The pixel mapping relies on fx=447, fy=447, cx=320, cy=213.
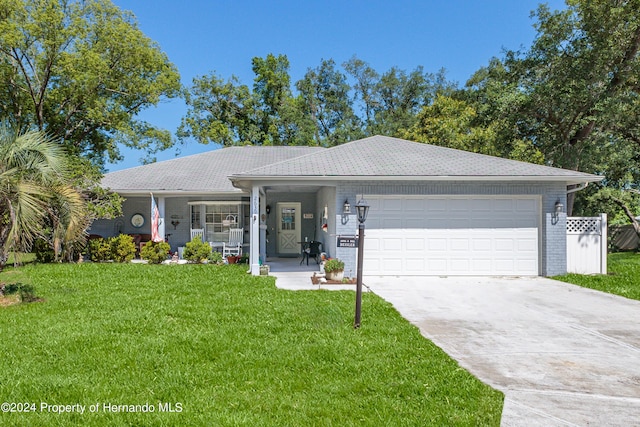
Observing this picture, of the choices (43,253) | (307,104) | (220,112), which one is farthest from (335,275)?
(307,104)

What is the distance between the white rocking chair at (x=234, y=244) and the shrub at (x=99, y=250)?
3.76m

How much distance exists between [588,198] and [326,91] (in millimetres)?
20683

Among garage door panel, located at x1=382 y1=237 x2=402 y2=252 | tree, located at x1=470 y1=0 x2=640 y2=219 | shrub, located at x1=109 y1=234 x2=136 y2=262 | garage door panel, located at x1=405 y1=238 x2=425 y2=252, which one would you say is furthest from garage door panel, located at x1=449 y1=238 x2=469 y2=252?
shrub, located at x1=109 y1=234 x2=136 y2=262

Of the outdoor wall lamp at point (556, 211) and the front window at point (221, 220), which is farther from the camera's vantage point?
the front window at point (221, 220)

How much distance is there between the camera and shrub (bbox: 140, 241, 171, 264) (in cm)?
1448

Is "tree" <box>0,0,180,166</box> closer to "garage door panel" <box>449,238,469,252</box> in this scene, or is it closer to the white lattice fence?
"garage door panel" <box>449,238,469,252</box>

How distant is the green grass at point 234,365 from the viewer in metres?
3.51

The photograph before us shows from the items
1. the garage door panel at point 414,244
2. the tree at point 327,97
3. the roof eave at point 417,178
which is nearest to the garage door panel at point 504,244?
the roof eave at point 417,178

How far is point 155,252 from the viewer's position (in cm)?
1455

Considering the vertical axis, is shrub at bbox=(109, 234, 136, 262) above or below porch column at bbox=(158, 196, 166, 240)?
below

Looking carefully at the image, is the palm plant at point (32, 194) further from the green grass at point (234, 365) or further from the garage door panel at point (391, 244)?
the garage door panel at point (391, 244)

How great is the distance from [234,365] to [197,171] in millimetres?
13656

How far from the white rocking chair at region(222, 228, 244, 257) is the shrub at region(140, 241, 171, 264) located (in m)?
1.95

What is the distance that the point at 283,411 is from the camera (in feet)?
11.6
